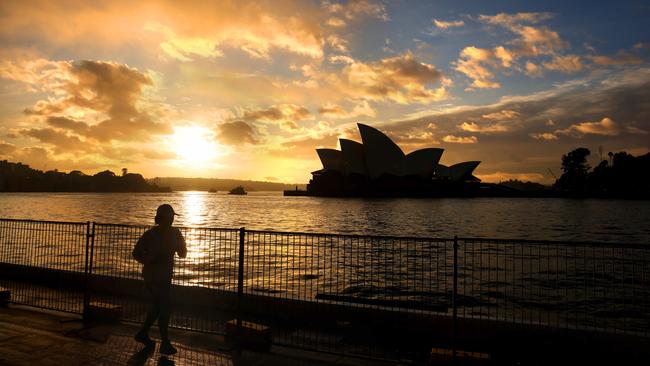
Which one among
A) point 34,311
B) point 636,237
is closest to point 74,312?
point 34,311

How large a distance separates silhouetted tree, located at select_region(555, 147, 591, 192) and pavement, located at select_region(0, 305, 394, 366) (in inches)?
7008

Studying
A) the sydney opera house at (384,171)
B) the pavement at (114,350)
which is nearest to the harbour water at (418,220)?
the pavement at (114,350)

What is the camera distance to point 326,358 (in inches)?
208

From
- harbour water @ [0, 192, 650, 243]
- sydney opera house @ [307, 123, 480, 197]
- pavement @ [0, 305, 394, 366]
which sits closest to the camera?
pavement @ [0, 305, 394, 366]

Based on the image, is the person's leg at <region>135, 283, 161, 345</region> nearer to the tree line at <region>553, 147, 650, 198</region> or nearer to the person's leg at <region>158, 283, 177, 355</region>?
the person's leg at <region>158, 283, 177, 355</region>

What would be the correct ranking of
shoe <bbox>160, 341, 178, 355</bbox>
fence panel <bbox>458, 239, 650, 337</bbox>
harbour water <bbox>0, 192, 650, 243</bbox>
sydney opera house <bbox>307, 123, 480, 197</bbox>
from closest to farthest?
shoe <bbox>160, 341, 178, 355</bbox> < fence panel <bbox>458, 239, 650, 337</bbox> < harbour water <bbox>0, 192, 650, 243</bbox> < sydney opera house <bbox>307, 123, 480, 197</bbox>

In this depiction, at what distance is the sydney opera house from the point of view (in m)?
119

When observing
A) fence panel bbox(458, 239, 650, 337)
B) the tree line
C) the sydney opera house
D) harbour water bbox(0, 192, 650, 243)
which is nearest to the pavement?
fence panel bbox(458, 239, 650, 337)

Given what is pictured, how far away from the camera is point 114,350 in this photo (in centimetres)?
540

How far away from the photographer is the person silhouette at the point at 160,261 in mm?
5441

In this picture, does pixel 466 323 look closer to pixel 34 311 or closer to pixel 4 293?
pixel 34 311

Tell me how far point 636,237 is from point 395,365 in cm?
4033

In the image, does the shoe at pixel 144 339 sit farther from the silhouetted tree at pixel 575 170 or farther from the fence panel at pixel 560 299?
the silhouetted tree at pixel 575 170

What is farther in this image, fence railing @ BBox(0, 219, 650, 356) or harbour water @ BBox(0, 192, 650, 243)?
harbour water @ BBox(0, 192, 650, 243)
